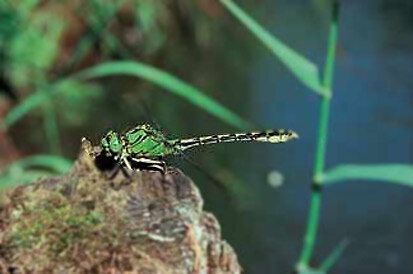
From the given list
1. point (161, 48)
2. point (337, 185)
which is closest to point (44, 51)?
point (161, 48)

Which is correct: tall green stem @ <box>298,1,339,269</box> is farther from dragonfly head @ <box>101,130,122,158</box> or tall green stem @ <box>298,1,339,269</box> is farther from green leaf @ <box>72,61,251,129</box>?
dragonfly head @ <box>101,130,122,158</box>

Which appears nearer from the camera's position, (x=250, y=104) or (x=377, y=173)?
(x=377, y=173)

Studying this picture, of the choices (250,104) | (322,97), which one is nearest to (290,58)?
(322,97)

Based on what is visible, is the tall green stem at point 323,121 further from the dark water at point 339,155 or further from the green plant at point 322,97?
the dark water at point 339,155

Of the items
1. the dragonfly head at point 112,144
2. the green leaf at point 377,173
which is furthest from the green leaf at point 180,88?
the dragonfly head at point 112,144

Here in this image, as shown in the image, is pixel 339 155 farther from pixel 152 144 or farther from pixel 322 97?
pixel 152 144
